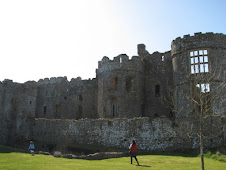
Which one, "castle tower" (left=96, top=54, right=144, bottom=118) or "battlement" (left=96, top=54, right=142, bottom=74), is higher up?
"battlement" (left=96, top=54, right=142, bottom=74)

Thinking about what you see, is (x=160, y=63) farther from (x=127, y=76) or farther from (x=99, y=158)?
(x=99, y=158)

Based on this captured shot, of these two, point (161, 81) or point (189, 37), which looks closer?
point (189, 37)

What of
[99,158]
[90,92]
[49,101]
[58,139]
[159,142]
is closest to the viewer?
[99,158]

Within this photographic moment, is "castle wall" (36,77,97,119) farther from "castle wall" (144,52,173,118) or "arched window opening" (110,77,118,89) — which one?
"castle wall" (144,52,173,118)

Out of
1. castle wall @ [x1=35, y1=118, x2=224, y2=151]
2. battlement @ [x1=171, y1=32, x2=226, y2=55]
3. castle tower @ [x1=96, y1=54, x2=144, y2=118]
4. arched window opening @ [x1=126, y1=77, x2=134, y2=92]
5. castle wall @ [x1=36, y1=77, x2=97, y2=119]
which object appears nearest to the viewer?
castle wall @ [x1=35, y1=118, x2=224, y2=151]

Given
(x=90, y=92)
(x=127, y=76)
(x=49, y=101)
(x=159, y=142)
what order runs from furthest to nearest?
(x=49, y=101), (x=90, y=92), (x=127, y=76), (x=159, y=142)

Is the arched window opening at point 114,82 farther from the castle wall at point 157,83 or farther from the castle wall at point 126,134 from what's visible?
the castle wall at point 126,134

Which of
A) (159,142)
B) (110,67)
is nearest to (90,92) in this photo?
(110,67)

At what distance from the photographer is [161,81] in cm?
3312

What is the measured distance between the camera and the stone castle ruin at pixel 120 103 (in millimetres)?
22594

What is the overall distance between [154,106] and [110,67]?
7117 millimetres

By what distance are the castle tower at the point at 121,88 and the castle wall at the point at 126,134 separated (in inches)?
236

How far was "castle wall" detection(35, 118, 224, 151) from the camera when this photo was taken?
2136 centimetres

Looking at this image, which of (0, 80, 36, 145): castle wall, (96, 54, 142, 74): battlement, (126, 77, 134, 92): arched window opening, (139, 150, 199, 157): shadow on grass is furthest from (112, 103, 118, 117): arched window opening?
(139, 150, 199, 157): shadow on grass
